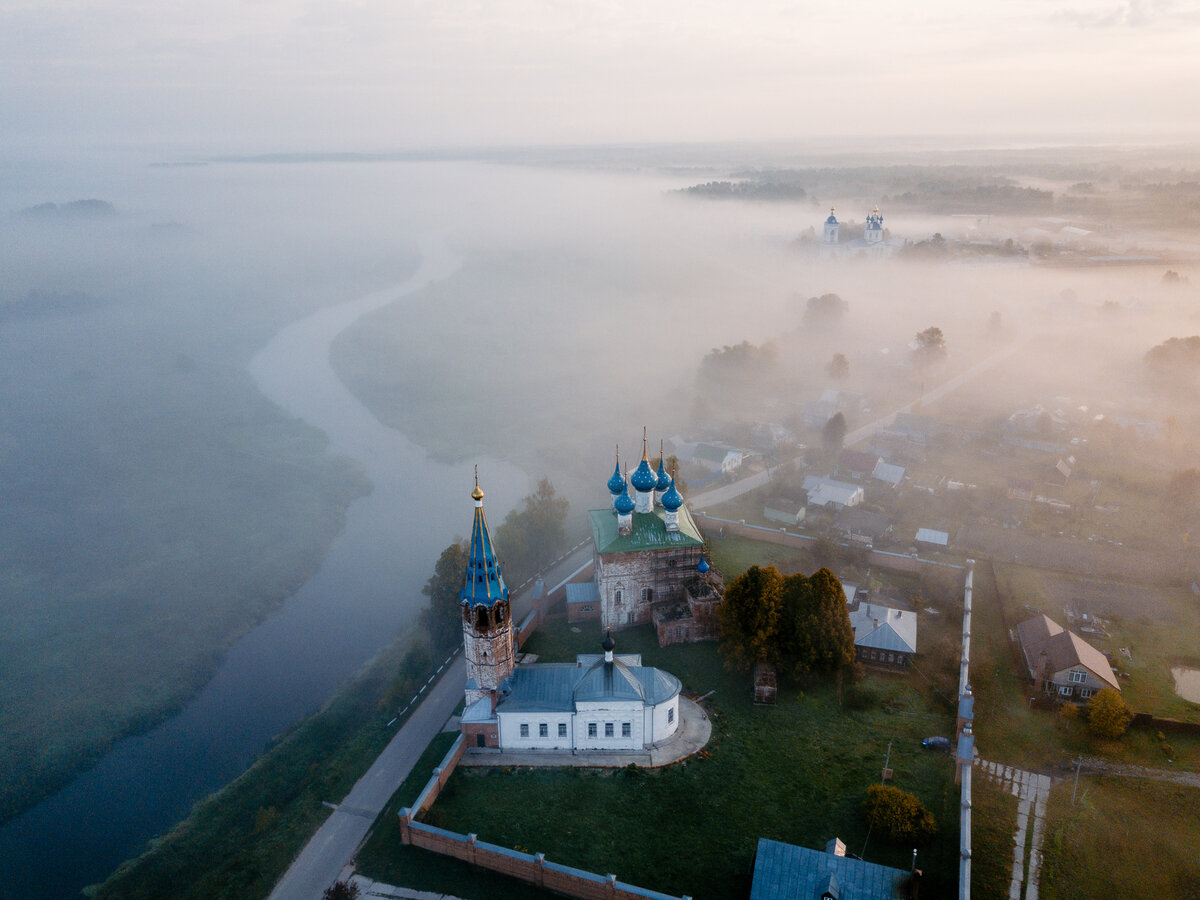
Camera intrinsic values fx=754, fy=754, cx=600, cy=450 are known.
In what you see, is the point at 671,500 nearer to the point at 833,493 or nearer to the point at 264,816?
the point at 833,493

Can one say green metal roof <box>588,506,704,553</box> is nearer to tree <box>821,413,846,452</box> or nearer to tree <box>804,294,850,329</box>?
tree <box>821,413,846,452</box>

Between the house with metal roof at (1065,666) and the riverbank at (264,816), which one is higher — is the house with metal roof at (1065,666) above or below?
above

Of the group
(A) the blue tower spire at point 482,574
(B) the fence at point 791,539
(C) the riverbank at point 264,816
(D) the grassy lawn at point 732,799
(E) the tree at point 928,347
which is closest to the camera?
(D) the grassy lawn at point 732,799

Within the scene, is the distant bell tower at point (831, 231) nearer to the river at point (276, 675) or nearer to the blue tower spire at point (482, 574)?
the river at point (276, 675)

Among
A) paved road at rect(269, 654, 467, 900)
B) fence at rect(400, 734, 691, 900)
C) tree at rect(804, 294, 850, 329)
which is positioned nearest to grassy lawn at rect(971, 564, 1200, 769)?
fence at rect(400, 734, 691, 900)

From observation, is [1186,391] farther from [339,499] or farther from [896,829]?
[339,499]

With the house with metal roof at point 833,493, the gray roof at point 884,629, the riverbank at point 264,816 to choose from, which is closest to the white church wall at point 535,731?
the riverbank at point 264,816

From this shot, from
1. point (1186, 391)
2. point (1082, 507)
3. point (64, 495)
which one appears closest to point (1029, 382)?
point (1186, 391)
